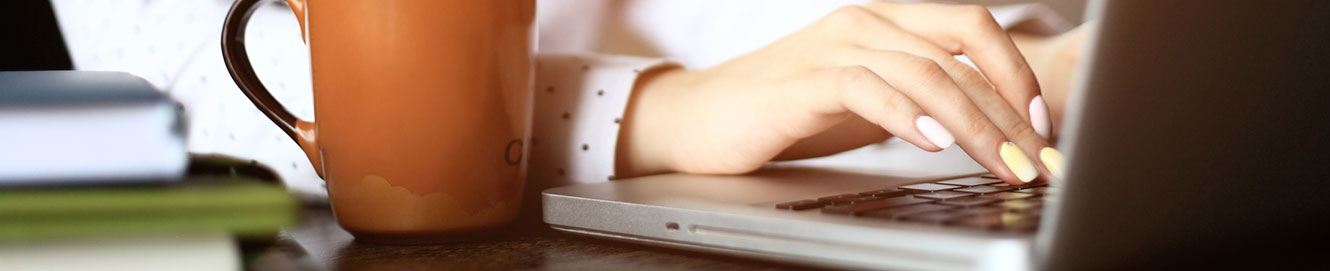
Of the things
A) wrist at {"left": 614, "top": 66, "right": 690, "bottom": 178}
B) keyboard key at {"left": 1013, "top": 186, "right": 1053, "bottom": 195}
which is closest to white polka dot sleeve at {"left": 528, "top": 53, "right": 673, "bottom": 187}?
wrist at {"left": 614, "top": 66, "right": 690, "bottom": 178}

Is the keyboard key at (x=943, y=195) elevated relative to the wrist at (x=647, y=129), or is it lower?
lower

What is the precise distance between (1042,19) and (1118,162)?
0.51m

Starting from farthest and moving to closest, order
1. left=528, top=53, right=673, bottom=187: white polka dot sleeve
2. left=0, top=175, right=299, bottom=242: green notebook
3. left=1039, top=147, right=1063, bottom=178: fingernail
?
left=528, top=53, right=673, bottom=187: white polka dot sleeve
left=1039, top=147, right=1063, bottom=178: fingernail
left=0, top=175, right=299, bottom=242: green notebook

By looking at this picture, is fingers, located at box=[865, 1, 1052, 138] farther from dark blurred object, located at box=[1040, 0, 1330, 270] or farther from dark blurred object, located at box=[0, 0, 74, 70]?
dark blurred object, located at box=[0, 0, 74, 70]

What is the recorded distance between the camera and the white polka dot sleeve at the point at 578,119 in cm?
56

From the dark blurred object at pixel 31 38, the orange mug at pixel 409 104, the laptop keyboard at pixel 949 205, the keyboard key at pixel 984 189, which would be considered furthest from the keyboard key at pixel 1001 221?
the dark blurred object at pixel 31 38

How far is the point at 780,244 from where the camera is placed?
0.32 m

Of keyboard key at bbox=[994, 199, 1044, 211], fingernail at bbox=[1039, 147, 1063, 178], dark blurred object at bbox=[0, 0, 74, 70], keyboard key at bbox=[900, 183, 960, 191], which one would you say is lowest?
keyboard key at bbox=[994, 199, 1044, 211]

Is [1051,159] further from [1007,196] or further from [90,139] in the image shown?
[90,139]

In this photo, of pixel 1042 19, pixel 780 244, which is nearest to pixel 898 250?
pixel 780 244

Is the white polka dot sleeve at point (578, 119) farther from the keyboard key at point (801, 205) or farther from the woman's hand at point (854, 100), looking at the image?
the keyboard key at point (801, 205)

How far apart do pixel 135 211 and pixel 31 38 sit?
512mm

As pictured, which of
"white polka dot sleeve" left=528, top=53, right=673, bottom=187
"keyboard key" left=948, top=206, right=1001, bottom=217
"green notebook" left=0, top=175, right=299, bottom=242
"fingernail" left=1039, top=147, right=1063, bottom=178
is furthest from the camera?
"white polka dot sleeve" left=528, top=53, right=673, bottom=187

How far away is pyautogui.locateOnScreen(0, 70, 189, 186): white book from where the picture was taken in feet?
0.73
